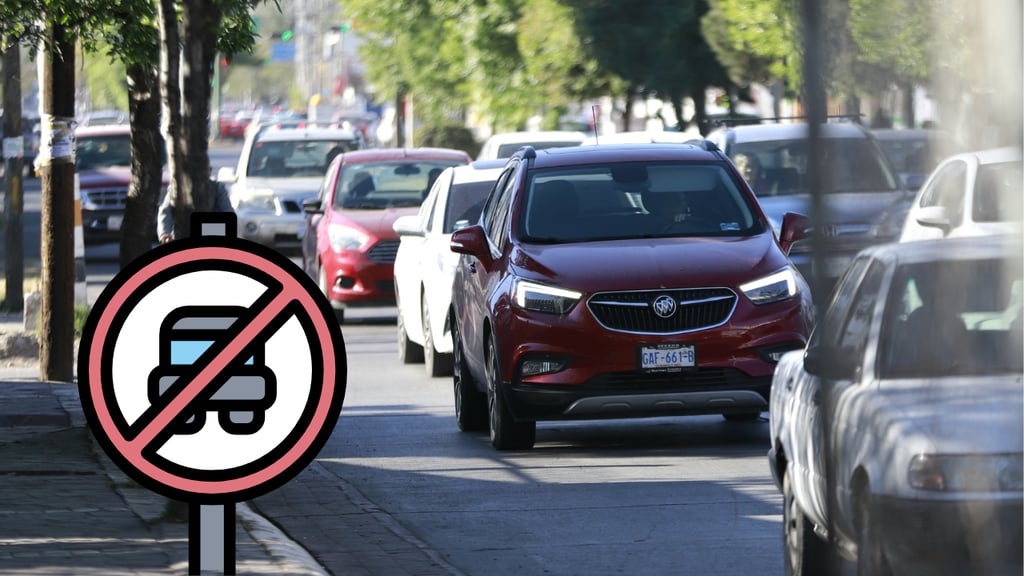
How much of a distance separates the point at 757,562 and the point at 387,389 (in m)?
7.63

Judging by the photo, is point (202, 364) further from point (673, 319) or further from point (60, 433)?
point (60, 433)

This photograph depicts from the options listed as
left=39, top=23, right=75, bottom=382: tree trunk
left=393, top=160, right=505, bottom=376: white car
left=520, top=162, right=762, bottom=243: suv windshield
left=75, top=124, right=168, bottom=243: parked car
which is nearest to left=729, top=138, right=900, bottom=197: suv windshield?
left=520, top=162, right=762, bottom=243: suv windshield

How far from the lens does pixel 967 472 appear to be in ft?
18.0

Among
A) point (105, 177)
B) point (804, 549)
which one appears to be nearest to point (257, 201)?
point (105, 177)

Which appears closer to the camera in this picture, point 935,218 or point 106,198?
point 935,218

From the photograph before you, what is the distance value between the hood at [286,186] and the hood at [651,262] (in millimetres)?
15425

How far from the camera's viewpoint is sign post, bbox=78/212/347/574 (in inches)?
196

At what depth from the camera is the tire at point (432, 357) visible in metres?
16.3

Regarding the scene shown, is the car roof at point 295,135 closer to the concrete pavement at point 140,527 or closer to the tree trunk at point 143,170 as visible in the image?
the tree trunk at point 143,170

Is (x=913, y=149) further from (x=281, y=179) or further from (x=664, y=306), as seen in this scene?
(x=281, y=179)

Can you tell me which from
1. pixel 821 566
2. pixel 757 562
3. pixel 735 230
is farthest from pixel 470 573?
pixel 735 230

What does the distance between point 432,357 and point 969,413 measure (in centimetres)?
1128

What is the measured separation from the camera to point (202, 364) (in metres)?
4.86

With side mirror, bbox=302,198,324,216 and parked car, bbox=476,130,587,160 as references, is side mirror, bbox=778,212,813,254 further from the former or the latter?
parked car, bbox=476,130,587,160
